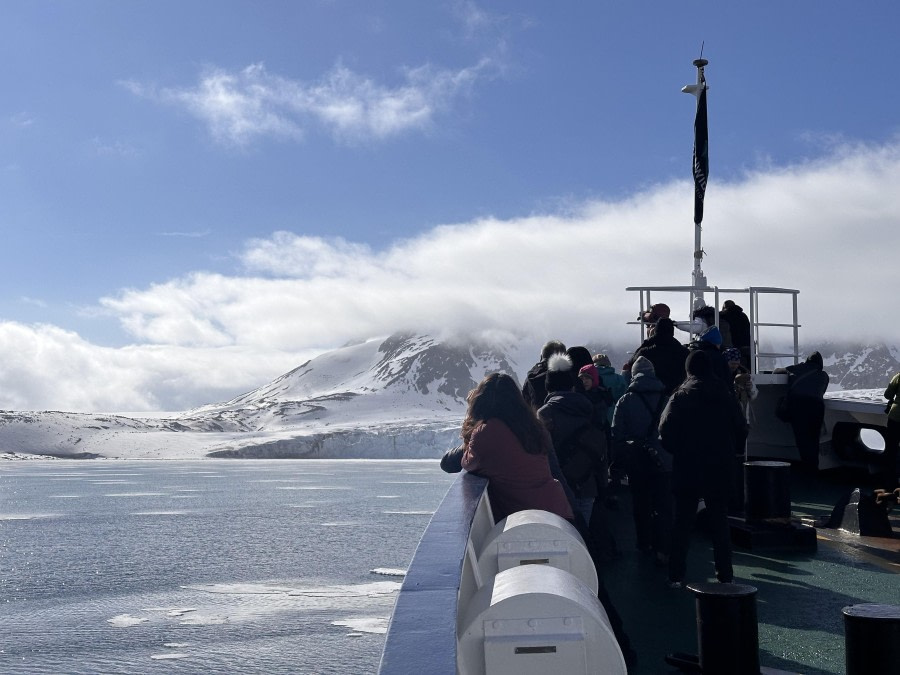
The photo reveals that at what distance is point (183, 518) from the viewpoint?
96.0 feet

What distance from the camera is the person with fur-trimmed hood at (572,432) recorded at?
5.31 metres

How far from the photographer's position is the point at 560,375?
5.42 meters

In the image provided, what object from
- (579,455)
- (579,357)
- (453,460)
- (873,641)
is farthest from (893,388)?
(873,641)

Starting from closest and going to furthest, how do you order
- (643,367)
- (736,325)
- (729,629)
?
(729,629) < (643,367) < (736,325)

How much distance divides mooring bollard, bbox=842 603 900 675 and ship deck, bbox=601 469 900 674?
850 mm

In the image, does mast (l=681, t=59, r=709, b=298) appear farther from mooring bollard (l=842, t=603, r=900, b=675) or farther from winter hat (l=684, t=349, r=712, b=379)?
mooring bollard (l=842, t=603, r=900, b=675)

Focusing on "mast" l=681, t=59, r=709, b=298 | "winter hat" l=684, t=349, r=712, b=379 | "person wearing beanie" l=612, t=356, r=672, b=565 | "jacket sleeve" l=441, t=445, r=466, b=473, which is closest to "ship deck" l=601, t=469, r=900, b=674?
"person wearing beanie" l=612, t=356, r=672, b=565

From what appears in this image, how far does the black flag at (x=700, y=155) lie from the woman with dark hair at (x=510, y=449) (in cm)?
967

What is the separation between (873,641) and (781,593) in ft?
8.58

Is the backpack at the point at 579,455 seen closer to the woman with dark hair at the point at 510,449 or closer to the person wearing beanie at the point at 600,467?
the person wearing beanie at the point at 600,467

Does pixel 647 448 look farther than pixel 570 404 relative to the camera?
Yes

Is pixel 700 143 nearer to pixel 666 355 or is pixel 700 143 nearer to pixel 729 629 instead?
pixel 666 355

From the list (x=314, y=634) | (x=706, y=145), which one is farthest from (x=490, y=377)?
(x=706, y=145)

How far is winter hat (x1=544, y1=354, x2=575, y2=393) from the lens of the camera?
17.8 ft
